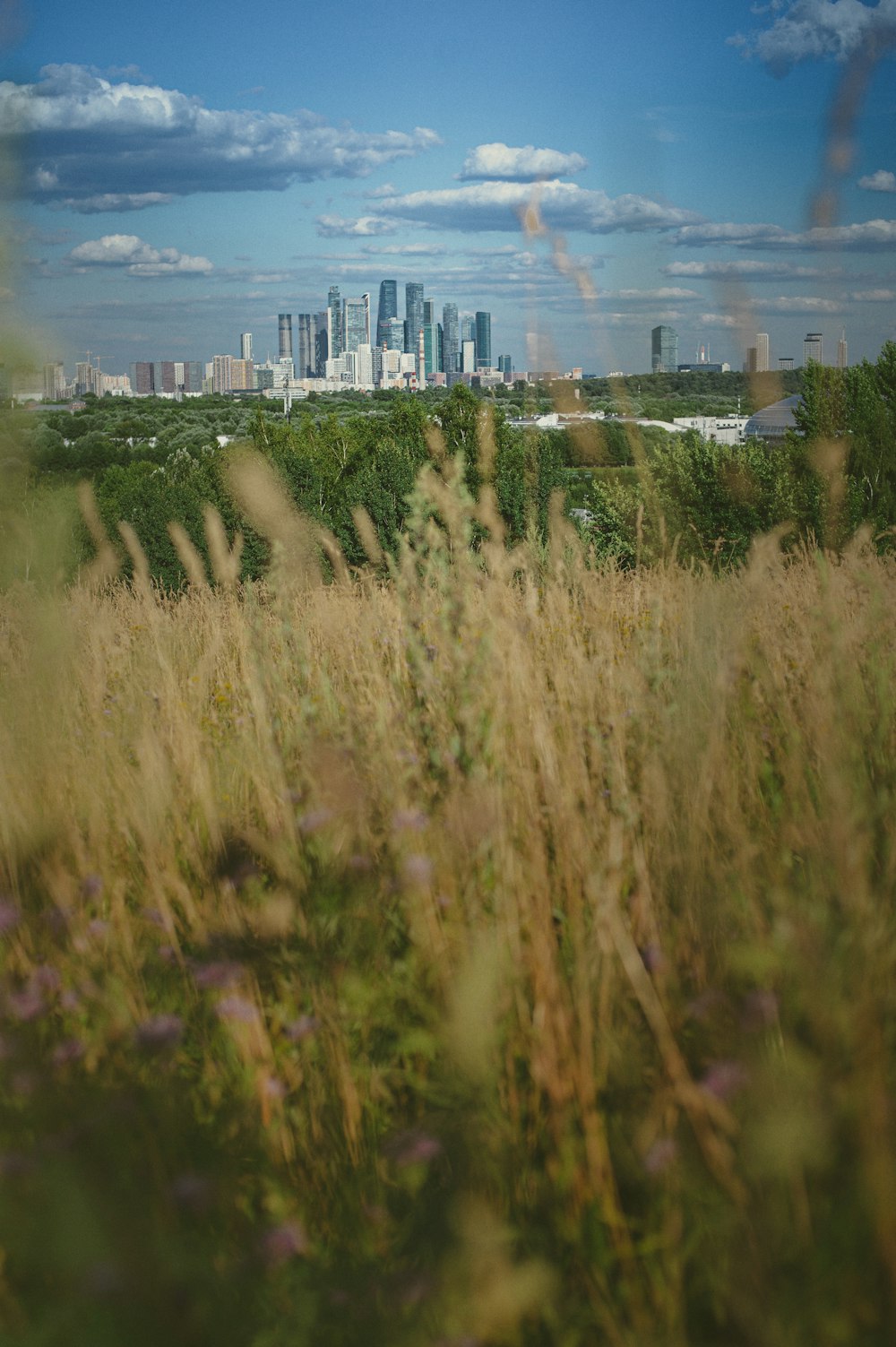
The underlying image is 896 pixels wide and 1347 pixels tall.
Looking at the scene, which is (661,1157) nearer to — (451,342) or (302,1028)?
(302,1028)

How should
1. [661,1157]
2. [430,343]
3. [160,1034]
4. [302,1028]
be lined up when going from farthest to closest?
[430,343] → [302,1028] → [160,1034] → [661,1157]

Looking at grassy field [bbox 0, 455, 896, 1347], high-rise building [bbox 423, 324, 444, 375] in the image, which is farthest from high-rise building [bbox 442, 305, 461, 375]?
grassy field [bbox 0, 455, 896, 1347]

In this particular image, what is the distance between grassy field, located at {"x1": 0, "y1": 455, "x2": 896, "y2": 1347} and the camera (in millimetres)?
1268

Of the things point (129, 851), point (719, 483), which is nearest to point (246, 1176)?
point (129, 851)

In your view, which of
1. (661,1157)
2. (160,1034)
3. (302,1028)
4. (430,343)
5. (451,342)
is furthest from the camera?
(430,343)

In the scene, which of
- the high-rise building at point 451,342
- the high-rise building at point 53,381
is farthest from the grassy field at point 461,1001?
the high-rise building at point 451,342

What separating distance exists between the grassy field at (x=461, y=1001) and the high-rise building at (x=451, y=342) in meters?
72.5

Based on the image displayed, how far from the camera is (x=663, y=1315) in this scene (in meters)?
1.35

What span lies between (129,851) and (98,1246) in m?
1.53

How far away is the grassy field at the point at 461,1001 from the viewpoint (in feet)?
4.16

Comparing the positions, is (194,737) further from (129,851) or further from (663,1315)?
(663,1315)

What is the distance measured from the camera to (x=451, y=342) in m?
97.9

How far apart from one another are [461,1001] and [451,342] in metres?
101

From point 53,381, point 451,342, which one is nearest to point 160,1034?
point 53,381
